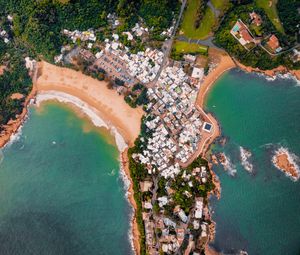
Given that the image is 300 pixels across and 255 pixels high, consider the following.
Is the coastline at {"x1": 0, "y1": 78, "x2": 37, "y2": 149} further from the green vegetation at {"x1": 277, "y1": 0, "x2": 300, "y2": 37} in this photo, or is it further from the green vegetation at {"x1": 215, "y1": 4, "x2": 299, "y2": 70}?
the green vegetation at {"x1": 277, "y1": 0, "x2": 300, "y2": 37}

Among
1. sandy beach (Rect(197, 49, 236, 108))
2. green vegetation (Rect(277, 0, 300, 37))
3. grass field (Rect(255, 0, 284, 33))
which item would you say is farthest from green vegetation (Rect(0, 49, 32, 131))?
green vegetation (Rect(277, 0, 300, 37))

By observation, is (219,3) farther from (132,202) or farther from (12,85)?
(12,85)

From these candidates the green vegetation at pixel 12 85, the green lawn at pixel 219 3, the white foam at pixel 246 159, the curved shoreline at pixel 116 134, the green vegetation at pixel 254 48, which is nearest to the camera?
the curved shoreline at pixel 116 134

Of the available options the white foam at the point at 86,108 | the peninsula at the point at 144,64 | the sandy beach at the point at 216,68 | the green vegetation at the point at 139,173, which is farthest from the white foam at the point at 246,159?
the white foam at the point at 86,108

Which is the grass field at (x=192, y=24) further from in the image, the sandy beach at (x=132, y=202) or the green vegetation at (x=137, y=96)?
the sandy beach at (x=132, y=202)

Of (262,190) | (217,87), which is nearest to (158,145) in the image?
(217,87)

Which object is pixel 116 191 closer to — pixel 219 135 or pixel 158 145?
pixel 158 145
